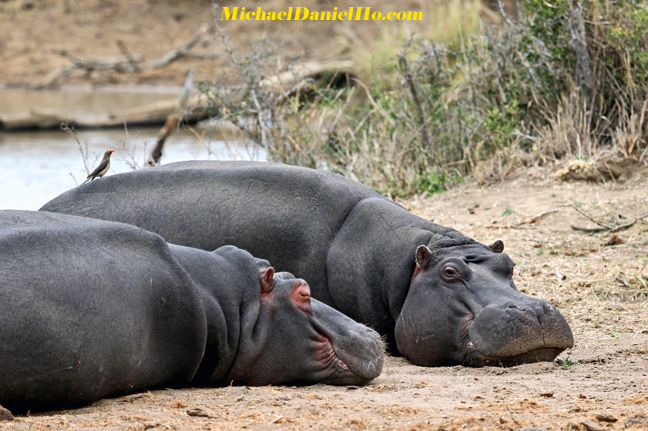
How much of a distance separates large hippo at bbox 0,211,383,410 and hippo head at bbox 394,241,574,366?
0.63 meters

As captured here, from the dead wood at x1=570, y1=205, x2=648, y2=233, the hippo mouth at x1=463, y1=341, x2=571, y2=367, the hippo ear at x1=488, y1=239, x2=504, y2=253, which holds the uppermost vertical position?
the hippo ear at x1=488, y1=239, x2=504, y2=253

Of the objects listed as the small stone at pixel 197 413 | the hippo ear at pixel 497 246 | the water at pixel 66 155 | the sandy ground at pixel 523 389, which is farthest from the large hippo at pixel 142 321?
the water at pixel 66 155

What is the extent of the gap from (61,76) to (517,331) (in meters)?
16.5

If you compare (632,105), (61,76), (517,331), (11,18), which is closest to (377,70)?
(632,105)

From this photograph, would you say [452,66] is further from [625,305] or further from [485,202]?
[625,305]

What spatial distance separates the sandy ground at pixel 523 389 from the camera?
12.3ft

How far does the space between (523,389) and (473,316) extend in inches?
34.9

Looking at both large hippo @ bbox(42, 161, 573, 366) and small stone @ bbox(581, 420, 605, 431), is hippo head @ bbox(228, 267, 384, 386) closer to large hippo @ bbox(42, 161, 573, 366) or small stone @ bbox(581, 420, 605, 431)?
large hippo @ bbox(42, 161, 573, 366)

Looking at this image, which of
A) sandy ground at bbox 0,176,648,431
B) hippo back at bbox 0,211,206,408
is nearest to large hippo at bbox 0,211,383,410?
hippo back at bbox 0,211,206,408

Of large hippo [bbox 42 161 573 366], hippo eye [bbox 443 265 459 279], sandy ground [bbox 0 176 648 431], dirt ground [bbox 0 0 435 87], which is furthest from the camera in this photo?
dirt ground [bbox 0 0 435 87]

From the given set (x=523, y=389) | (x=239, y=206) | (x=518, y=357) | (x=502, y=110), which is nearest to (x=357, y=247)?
(x=239, y=206)

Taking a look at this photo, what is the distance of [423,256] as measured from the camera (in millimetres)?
5668

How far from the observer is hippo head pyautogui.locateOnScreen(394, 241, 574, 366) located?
5.15m

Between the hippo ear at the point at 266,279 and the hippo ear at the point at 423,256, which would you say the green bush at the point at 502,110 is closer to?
the hippo ear at the point at 423,256
